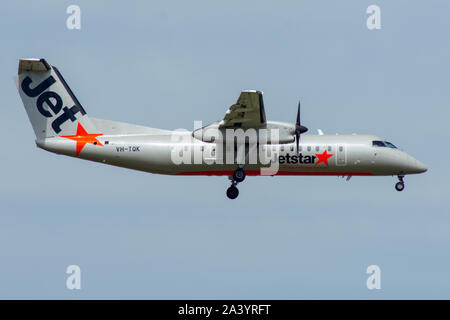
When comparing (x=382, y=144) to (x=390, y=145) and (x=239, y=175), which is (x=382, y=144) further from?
(x=239, y=175)

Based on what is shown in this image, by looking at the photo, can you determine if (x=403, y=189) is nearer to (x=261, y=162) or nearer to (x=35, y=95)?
(x=261, y=162)

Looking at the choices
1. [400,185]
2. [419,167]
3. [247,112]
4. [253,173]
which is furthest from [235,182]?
[419,167]

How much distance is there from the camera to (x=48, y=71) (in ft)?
125

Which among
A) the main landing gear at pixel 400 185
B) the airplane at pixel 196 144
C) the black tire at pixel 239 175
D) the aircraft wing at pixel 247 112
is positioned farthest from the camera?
A: the main landing gear at pixel 400 185

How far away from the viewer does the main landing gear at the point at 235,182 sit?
38781 mm

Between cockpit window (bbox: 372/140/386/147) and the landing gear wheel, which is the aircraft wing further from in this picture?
cockpit window (bbox: 372/140/386/147)

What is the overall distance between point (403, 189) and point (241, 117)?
9.04 m

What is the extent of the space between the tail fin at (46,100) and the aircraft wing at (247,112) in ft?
20.6

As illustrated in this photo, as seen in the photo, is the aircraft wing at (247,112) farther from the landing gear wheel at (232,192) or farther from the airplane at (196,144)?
the landing gear wheel at (232,192)

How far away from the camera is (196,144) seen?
127ft

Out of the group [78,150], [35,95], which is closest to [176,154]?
[78,150]

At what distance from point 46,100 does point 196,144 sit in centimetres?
667

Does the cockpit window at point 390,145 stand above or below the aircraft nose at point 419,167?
above

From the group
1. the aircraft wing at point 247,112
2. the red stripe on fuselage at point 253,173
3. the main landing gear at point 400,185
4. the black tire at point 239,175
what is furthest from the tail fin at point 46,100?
the main landing gear at point 400,185
